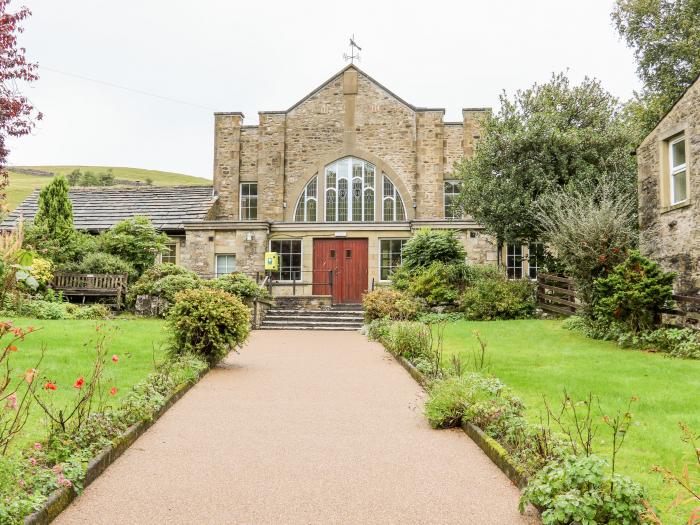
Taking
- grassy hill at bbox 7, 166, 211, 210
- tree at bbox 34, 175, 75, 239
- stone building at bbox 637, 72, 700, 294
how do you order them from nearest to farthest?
stone building at bbox 637, 72, 700, 294
tree at bbox 34, 175, 75, 239
grassy hill at bbox 7, 166, 211, 210

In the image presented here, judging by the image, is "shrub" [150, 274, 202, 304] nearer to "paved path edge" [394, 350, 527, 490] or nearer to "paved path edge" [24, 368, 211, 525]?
"paved path edge" [24, 368, 211, 525]

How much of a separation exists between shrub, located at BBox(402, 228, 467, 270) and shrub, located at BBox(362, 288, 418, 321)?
7.40 ft

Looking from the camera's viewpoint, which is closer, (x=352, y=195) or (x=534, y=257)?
(x=534, y=257)

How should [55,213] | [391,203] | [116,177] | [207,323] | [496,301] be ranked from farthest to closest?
[116,177]
[391,203]
[55,213]
[496,301]
[207,323]

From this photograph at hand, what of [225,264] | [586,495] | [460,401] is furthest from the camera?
[225,264]

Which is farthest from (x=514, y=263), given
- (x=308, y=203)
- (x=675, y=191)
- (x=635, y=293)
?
(x=635, y=293)

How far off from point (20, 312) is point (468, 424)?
15109mm

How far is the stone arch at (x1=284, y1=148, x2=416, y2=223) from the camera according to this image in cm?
2883

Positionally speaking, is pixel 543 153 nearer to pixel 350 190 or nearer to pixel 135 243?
pixel 350 190

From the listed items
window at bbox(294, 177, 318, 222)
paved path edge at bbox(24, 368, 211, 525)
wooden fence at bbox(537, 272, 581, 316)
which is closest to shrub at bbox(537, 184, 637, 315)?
wooden fence at bbox(537, 272, 581, 316)

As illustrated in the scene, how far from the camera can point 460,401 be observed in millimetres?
7348

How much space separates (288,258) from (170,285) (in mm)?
6994

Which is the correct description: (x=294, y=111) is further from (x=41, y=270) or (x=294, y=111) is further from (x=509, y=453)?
(x=509, y=453)

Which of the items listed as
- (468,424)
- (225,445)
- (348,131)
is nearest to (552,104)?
(348,131)
